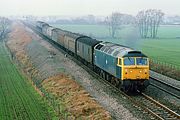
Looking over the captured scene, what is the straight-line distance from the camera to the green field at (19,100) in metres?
25.0

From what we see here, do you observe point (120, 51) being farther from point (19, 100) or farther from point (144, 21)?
point (144, 21)

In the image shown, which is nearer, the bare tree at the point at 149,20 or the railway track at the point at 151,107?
the railway track at the point at 151,107

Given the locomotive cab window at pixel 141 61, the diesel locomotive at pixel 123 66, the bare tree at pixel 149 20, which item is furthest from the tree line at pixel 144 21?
the locomotive cab window at pixel 141 61

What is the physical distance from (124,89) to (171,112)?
5932mm

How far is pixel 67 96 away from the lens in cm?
2753

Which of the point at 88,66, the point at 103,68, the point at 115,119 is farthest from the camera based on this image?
the point at 88,66

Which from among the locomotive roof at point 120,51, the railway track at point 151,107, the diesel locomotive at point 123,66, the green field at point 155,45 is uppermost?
the locomotive roof at point 120,51

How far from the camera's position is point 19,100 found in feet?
98.9

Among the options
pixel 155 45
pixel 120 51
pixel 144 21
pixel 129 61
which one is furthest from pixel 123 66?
pixel 144 21

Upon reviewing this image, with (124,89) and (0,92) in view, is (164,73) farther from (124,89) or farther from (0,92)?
(0,92)

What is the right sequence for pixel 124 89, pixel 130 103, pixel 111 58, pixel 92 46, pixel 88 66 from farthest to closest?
pixel 88 66 → pixel 92 46 → pixel 111 58 → pixel 124 89 → pixel 130 103

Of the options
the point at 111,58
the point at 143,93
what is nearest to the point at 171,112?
the point at 143,93

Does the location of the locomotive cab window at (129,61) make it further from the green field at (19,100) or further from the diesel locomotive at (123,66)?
the green field at (19,100)

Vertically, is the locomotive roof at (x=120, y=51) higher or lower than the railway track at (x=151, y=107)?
higher
